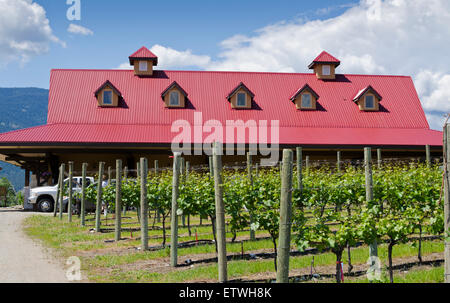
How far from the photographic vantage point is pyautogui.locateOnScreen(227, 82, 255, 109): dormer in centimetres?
3175

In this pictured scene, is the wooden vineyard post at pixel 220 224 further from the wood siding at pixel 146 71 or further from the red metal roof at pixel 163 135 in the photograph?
the wood siding at pixel 146 71

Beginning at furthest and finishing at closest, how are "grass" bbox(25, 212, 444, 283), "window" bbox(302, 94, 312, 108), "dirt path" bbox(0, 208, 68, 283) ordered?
"window" bbox(302, 94, 312, 108)
"dirt path" bbox(0, 208, 68, 283)
"grass" bbox(25, 212, 444, 283)

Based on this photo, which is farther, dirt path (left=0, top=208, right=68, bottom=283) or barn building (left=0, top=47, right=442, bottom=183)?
barn building (left=0, top=47, right=442, bottom=183)

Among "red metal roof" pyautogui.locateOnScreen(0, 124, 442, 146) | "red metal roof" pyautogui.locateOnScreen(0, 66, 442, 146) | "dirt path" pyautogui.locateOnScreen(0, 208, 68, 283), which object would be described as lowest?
"dirt path" pyautogui.locateOnScreen(0, 208, 68, 283)

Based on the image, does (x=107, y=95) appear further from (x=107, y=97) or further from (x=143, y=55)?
(x=143, y=55)

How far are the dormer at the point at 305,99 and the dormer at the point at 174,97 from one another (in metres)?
7.93

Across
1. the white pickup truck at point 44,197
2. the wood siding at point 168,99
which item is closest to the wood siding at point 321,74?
the wood siding at point 168,99

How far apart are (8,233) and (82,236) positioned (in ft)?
10.2

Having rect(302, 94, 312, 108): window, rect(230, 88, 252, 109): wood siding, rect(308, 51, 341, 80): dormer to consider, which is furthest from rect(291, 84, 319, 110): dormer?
rect(308, 51, 341, 80): dormer

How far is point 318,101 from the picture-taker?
33188 mm

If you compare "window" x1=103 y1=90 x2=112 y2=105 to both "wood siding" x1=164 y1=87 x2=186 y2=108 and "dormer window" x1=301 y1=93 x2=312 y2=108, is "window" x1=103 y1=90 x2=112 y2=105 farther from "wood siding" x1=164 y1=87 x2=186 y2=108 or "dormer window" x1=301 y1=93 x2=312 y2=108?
"dormer window" x1=301 y1=93 x2=312 y2=108

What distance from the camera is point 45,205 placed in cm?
2538

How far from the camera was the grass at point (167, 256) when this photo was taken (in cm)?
862

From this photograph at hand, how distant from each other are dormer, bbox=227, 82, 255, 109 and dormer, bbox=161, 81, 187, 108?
325 centimetres
